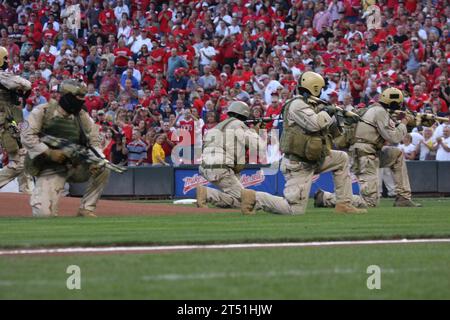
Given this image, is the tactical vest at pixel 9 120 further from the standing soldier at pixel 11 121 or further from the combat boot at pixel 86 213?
the combat boot at pixel 86 213

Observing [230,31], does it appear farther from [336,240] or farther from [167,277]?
[167,277]

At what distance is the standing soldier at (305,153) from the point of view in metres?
17.1

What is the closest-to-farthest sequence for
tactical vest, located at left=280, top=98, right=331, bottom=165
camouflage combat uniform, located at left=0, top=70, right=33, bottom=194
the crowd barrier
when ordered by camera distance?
tactical vest, located at left=280, top=98, right=331, bottom=165 → camouflage combat uniform, located at left=0, top=70, right=33, bottom=194 → the crowd barrier

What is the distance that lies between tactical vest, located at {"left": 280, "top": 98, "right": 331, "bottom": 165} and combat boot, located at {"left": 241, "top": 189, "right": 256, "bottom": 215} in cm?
77

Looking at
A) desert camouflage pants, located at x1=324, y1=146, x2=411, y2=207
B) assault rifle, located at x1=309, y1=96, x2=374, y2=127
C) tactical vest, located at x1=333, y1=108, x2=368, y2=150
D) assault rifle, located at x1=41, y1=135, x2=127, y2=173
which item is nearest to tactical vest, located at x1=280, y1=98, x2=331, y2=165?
assault rifle, located at x1=309, y1=96, x2=374, y2=127

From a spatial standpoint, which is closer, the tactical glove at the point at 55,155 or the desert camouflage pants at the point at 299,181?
the tactical glove at the point at 55,155

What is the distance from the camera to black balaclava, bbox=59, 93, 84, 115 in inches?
664

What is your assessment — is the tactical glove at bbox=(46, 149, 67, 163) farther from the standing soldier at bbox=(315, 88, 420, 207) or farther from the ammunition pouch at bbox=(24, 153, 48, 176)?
the standing soldier at bbox=(315, 88, 420, 207)

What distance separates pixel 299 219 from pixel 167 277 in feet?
23.2

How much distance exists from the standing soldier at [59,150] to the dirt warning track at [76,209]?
1.98 feet

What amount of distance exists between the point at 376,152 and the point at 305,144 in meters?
3.66

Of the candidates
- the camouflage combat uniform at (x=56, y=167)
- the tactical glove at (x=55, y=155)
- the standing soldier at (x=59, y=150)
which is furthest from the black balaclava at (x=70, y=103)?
the tactical glove at (x=55, y=155)

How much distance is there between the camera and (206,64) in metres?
32.0

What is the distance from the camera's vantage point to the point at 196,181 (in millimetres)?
27250
